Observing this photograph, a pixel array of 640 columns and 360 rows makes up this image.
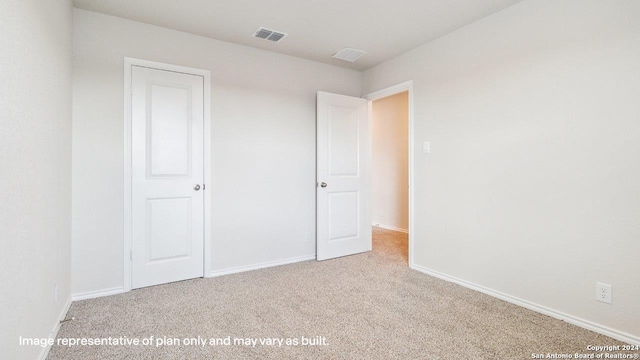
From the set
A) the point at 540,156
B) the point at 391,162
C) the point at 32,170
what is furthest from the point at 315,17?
the point at 391,162

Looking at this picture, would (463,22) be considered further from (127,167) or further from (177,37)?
(127,167)

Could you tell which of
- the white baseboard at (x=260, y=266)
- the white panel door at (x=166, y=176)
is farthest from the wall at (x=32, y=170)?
the white baseboard at (x=260, y=266)

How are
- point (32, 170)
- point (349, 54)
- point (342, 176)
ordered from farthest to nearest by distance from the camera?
1. point (342, 176)
2. point (349, 54)
3. point (32, 170)

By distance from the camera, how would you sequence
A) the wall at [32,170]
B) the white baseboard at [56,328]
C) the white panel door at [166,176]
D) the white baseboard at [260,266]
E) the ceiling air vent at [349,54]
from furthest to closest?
the ceiling air vent at [349,54], the white baseboard at [260,266], the white panel door at [166,176], the white baseboard at [56,328], the wall at [32,170]

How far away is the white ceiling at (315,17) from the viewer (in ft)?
8.18

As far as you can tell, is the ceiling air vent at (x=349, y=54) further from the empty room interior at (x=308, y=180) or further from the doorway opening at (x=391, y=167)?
the doorway opening at (x=391, y=167)

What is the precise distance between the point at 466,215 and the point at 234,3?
280cm

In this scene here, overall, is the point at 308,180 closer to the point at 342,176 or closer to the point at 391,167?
the point at 342,176

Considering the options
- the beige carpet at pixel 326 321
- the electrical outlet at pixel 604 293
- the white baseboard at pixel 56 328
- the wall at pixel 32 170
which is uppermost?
the wall at pixel 32 170

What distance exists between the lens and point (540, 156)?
2.35 meters

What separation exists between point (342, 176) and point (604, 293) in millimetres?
2590

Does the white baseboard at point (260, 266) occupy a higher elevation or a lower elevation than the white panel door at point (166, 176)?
lower

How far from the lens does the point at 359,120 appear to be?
404cm

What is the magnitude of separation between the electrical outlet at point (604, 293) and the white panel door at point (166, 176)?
3270mm
